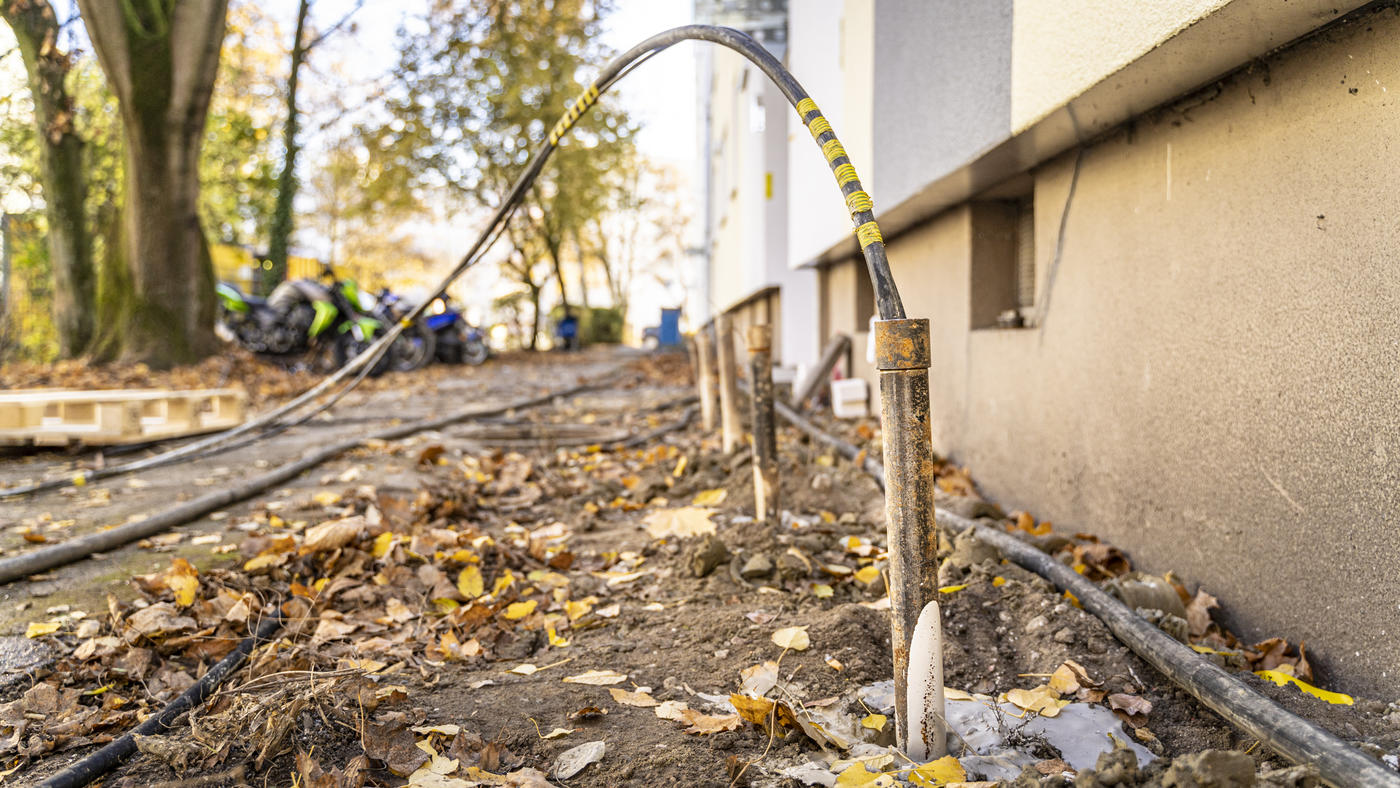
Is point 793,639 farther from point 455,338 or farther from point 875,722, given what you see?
point 455,338

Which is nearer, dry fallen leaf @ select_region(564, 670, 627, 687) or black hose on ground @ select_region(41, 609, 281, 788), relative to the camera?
black hose on ground @ select_region(41, 609, 281, 788)

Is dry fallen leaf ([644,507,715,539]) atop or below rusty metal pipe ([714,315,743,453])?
below

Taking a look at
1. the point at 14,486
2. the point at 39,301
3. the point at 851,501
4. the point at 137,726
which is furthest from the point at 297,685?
the point at 39,301

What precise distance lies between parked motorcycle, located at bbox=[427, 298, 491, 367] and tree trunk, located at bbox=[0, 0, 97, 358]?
15.2ft

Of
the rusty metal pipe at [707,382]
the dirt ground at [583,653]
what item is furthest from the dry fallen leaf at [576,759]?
the rusty metal pipe at [707,382]

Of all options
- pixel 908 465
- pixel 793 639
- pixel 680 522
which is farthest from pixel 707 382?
pixel 908 465

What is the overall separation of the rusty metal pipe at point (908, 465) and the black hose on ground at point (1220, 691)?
24.1 inches

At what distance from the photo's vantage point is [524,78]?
19.3m

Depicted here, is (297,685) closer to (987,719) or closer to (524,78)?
(987,719)

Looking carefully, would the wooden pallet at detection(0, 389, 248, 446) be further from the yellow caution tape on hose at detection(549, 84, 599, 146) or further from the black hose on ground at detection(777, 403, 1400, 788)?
the black hose on ground at detection(777, 403, 1400, 788)

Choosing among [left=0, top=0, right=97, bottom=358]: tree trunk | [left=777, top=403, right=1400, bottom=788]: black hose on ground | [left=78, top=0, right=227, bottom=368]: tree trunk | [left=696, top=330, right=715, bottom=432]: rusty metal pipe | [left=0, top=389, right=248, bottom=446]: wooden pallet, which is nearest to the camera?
[left=777, top=403, right=1400, bottom=788]: black hose on ground

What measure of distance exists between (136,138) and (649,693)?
34.0 ft

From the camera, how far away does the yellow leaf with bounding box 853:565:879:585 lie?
9.41 ft

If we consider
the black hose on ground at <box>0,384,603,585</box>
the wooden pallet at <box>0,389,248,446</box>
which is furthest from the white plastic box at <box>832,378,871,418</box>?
Result: the wooden pallet at <box>0,389,248,446</box>
